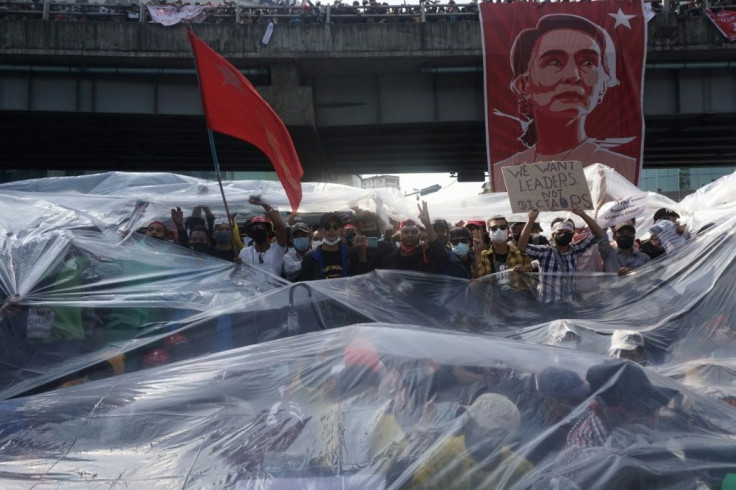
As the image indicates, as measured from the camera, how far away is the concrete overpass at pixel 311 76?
18656 mm

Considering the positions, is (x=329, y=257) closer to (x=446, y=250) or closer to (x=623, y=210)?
(x=446, y=250)

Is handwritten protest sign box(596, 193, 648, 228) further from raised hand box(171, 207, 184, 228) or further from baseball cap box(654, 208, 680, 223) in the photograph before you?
raised hand box(171, 207, 184, 228)

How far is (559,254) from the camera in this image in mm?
6312

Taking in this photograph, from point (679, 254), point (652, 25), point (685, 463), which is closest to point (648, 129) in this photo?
point (652, 25)

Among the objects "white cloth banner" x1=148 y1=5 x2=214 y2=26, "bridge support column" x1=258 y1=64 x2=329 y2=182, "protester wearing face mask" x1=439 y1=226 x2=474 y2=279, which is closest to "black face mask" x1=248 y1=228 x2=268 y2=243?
"protester wearing face mask" x1=439 y1=226 x2=474 y2=279

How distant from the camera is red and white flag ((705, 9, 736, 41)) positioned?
1862cm

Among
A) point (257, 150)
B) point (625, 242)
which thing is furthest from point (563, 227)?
point (257, 150)

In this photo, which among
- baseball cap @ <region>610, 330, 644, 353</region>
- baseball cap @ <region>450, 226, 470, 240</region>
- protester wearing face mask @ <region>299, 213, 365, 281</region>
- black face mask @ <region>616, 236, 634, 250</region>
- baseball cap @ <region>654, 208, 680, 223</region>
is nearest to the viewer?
baseball cap @ <region>610, 330, 644, 353</region>

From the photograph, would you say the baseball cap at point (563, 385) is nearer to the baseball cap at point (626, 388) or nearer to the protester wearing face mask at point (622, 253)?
the baseball cap at point (626, 388)

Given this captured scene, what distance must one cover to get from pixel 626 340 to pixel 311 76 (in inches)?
641

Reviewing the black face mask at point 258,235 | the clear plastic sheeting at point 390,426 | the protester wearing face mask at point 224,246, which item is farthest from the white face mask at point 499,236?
the clear plastic sheeting at point 390,426

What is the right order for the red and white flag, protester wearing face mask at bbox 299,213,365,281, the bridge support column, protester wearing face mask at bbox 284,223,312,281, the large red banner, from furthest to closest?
the bridge support column, the red and white flag, the large red banner, protester wearing face mask at bbox 284,223,312,281, protester wearing face mask at bbox 299,213,365,281

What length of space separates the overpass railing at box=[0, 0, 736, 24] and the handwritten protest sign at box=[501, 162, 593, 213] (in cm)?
1370

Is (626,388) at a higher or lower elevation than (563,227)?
lower
